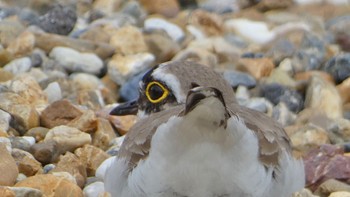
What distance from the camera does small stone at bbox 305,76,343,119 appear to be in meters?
6.99

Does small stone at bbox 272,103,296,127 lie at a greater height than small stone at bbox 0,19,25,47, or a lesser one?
lesser

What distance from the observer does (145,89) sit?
5.51 m

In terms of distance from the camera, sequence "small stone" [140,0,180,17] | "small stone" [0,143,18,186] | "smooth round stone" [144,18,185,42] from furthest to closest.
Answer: "small stone" [140,0,180,17] < "smooth round stone" [144,18,185,42] < "small stone" [0,143,18,186]

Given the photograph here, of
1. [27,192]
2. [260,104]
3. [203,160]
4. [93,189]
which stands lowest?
[260,104]

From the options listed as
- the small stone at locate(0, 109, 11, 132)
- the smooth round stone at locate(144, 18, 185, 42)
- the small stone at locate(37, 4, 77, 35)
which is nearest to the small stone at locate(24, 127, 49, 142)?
the small stone at locate(0, 109, 11, 132)

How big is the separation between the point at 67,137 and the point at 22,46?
1984mm

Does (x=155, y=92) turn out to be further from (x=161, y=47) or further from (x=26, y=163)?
(x=161, y=47)

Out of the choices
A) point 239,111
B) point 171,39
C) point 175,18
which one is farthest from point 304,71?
point 239,111

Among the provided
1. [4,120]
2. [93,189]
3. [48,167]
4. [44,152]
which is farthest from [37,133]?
[93,189]

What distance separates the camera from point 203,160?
4.09 metres

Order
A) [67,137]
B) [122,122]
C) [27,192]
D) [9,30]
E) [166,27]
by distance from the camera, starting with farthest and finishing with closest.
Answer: [166,27]
[9,30]
[122,122]
[67,137]
[27,192]

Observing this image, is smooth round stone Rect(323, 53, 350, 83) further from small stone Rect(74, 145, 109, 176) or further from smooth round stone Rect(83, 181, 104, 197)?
smooth round stone Rect(83, 181, 104, 197)

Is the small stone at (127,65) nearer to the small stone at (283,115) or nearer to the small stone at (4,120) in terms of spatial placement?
the small stone at (283,115)

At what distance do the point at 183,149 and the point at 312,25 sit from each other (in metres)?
5.00
